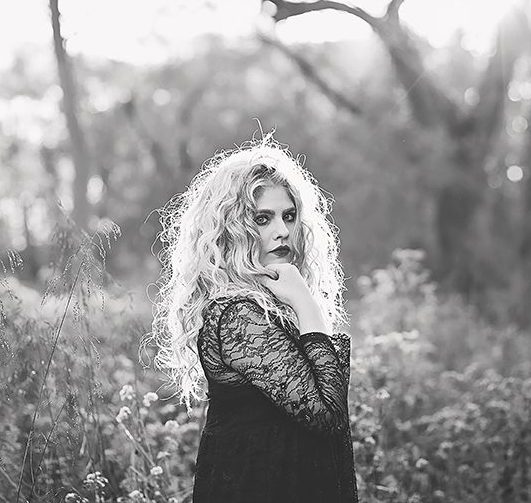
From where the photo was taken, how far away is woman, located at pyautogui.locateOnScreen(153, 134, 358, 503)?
2.72 metres

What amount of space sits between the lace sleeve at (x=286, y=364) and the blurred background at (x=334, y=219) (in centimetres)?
126

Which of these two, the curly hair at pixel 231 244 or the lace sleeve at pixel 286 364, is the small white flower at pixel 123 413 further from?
the lace sleeve at pixel 286 364

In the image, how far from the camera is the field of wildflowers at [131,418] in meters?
4.11

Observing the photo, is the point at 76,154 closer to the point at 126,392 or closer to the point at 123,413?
the point at 126,392

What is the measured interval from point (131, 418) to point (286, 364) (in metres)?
2.02

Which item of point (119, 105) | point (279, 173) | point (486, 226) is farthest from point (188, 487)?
point (119, 105)

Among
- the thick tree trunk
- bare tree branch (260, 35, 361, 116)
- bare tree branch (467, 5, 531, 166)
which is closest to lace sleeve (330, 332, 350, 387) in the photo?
the thick tree trunk

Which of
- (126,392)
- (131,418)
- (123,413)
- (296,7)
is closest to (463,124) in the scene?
(296,7)

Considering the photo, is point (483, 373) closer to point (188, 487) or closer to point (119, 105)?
point (188, 487)

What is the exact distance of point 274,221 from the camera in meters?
3.07

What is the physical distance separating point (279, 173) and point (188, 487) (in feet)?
7.22

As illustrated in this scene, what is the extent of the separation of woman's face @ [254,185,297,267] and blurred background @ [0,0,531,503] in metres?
1.01

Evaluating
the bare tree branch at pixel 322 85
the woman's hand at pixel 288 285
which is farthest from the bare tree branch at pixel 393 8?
the bare tree branch at pixel 322 85

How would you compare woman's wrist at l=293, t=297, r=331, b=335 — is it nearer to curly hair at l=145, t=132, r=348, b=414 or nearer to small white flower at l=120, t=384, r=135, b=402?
curly hair at l=145, t=132, r=348, b=414
